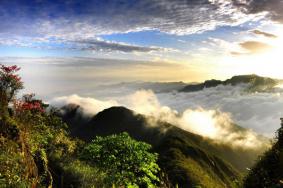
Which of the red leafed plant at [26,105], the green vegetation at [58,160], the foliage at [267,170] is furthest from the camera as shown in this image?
the foliage at [267,170]

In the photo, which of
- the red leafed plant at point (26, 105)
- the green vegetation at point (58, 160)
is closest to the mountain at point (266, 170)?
the green vegetation at point (58, 160)

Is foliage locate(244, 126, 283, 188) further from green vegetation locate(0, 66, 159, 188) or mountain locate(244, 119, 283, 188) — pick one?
green vegetation locate(0, 66, 159, 188)

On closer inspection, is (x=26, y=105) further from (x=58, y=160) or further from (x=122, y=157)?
(x=58, y=160)

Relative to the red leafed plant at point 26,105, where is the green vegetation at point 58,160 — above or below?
below

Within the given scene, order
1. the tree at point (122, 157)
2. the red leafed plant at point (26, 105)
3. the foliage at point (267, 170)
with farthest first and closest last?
the tree at point (122, 157) → the foliage at point (267, 170) → the red leafed plant at point (26, 105)

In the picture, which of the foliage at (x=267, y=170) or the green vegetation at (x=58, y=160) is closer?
the green vegetation at (x=58, y=160)

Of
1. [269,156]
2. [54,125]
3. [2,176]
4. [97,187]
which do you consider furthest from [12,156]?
[54,125]

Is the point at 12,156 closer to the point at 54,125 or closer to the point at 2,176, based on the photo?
the point at 2,176

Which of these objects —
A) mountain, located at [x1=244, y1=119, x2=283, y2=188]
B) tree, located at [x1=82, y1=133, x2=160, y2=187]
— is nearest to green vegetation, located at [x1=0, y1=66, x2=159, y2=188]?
tree, located at [x1=82, y1=133, x2=160, y2=187]

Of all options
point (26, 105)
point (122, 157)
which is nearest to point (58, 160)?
point (122, 157)

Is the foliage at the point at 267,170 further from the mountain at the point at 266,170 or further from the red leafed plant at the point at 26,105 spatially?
the red leafed plant at the point at 26,105

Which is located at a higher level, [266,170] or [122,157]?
[266,170]

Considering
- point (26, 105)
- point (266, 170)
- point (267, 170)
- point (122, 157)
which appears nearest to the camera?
point (26, 105)

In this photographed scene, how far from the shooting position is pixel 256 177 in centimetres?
1850
